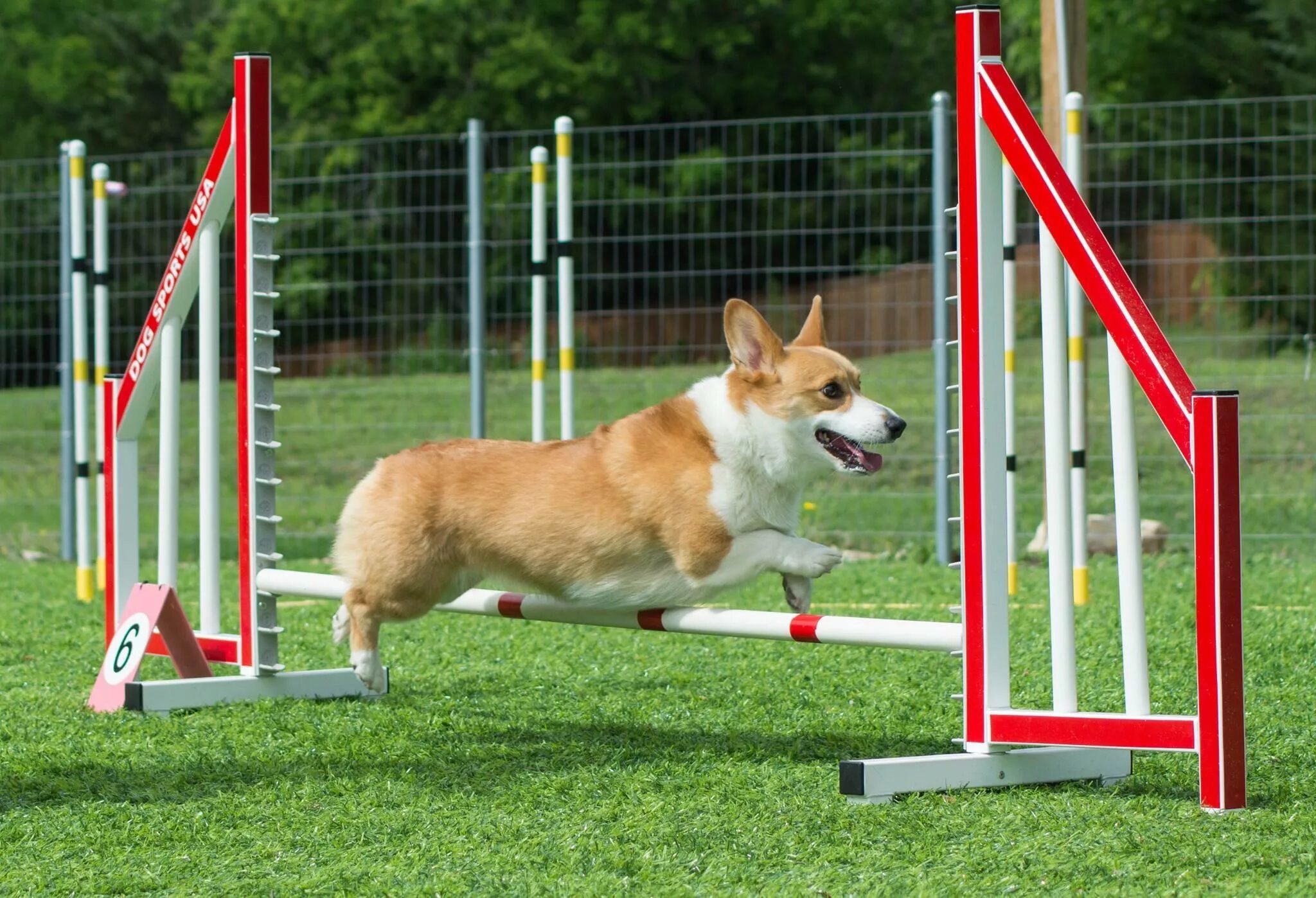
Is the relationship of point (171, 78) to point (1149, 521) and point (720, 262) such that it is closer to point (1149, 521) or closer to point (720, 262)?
point (720, 262)

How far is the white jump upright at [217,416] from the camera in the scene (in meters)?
4.44

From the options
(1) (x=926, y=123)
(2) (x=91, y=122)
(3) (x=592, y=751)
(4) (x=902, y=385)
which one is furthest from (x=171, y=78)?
(3) (x=592, y=751)

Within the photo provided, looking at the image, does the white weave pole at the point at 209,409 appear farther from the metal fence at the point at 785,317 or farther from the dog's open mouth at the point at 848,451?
the metal fence at the point at 785,317

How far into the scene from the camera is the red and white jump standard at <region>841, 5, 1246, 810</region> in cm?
310

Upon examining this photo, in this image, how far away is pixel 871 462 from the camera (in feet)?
12.0

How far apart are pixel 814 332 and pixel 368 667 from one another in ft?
4.85

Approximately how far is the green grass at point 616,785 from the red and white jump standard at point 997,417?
8cm

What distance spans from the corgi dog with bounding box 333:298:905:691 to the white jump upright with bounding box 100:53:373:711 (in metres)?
0.63

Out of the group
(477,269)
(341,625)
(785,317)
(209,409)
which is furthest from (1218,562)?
(785,317)

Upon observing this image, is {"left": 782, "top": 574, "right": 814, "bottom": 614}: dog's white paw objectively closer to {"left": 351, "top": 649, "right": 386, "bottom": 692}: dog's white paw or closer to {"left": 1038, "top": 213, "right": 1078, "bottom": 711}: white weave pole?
{"left": 1038, "top": 213, "right": 1078, "bottom": 711}: white weave pole

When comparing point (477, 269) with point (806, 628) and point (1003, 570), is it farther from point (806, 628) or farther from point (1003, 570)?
point (1003, 570)

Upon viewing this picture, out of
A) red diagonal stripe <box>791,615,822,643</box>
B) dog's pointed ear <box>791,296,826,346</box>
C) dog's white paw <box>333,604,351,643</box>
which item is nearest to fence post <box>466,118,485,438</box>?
dog's white paw <box>333,604,351,643</box>

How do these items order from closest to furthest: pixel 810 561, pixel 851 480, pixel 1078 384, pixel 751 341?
pixel 810 561 → pixel 751 341 → pixel 1078 384 → pixel 851 480

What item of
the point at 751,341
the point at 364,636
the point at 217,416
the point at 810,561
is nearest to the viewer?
the point at 810,561
